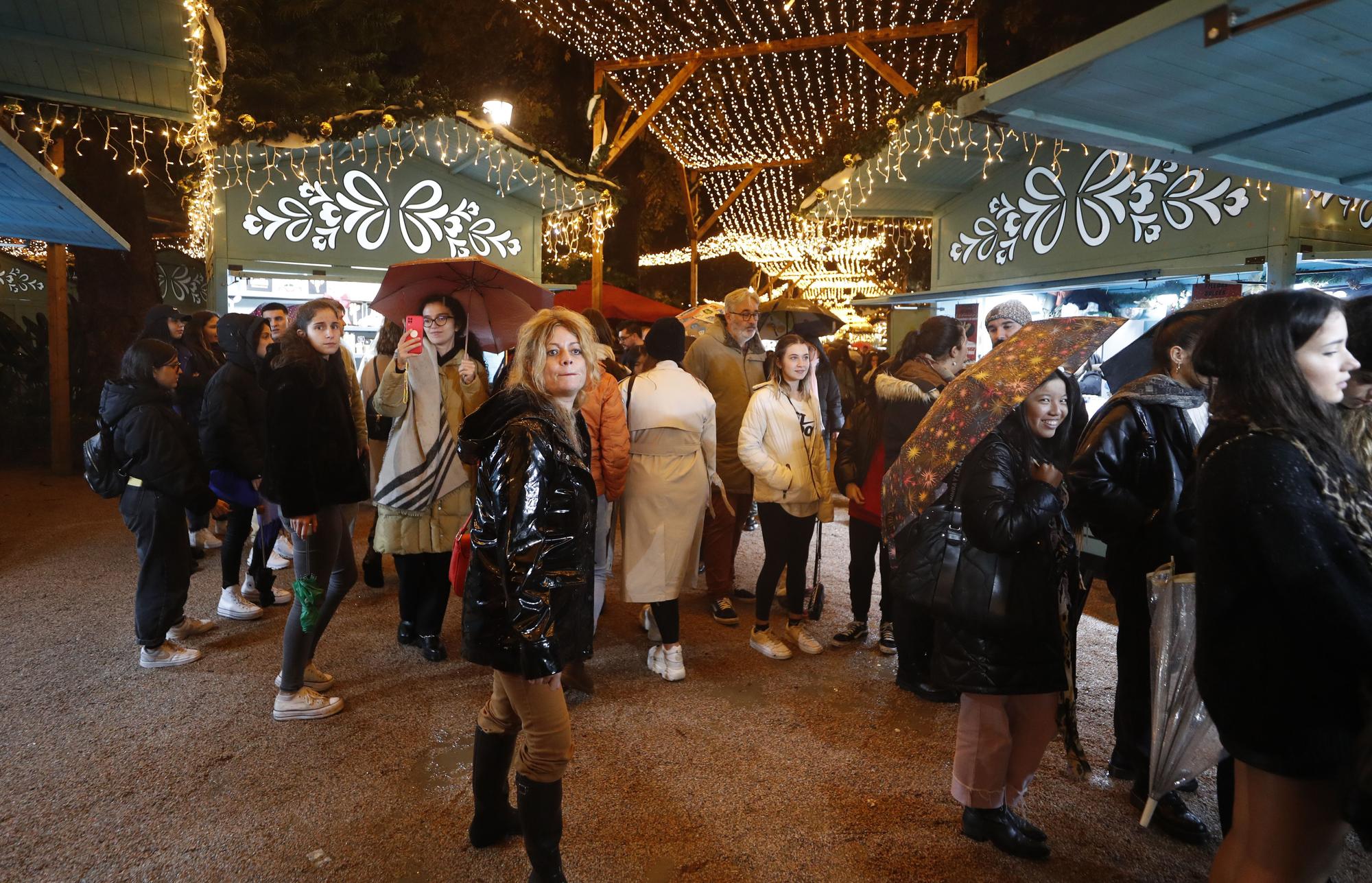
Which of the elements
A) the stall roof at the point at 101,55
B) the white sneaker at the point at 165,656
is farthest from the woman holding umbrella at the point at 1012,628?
the stall roof at the point at 101,55

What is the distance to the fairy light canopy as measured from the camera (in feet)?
29.5

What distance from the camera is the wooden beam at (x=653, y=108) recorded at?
409 inches

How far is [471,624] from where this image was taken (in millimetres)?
2334

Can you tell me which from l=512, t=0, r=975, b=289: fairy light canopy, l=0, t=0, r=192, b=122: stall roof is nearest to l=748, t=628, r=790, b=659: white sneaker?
l=512, t=0, r=975, b=289: fairy light canopy

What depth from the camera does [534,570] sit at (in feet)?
7.43

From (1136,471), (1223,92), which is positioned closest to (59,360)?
(1136,471)

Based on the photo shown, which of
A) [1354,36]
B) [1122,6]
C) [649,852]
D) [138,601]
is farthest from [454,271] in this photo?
[1122,6]

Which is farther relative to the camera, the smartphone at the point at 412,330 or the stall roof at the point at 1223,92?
the smartphone at the point at 412,330

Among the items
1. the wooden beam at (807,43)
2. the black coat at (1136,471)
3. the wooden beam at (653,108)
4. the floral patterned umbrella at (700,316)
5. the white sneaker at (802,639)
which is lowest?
the white sneaker at (802,639)

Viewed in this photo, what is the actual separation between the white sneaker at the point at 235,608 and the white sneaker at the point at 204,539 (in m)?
1.51

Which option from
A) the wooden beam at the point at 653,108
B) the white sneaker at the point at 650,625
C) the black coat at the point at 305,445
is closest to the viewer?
the black coat at the point at 305,445

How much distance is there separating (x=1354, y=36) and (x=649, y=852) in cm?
362

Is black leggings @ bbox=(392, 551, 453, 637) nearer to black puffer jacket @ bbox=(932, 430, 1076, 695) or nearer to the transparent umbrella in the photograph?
black puffer jacket @ bbox=(932, 430, 1076, 695)

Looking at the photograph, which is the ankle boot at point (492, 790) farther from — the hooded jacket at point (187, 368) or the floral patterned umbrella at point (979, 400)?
the hooded jacket at point (187, 368)
